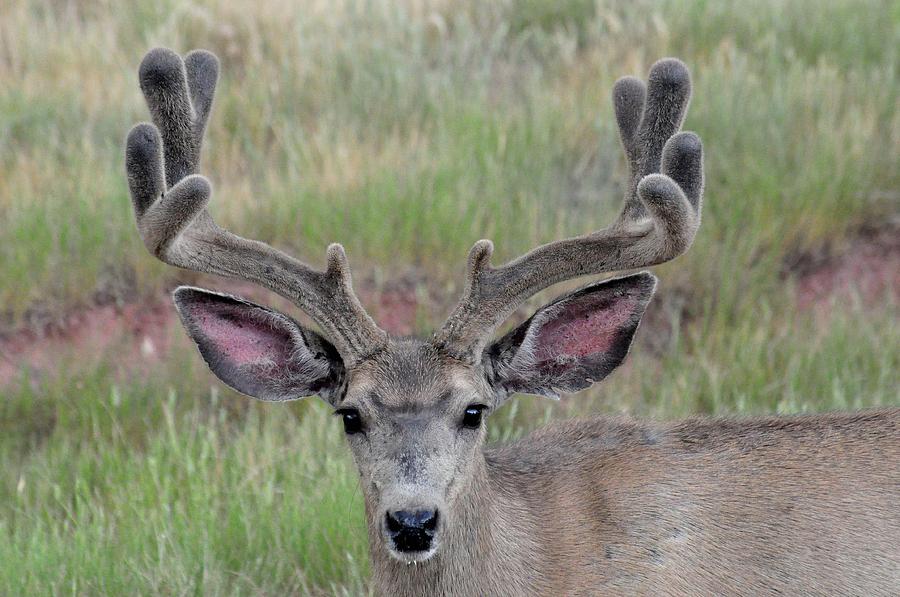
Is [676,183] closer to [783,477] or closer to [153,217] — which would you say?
[783,477]

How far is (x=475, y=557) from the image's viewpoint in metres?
4.29

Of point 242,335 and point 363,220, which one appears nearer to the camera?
point 242,335

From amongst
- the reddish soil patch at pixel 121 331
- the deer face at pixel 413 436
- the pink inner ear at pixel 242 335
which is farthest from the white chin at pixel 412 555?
the reddish soil patch at pixel 121 331

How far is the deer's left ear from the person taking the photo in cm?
441

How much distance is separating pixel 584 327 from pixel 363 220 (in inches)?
121

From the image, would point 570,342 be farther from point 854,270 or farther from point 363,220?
point 854,270

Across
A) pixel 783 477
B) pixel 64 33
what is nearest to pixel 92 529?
pixel 783 477

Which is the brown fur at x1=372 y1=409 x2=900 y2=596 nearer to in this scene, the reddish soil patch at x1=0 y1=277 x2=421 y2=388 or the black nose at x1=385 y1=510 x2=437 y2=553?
the black nose at x1=385 y1=510 x2=437 y2=553

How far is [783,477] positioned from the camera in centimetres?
446

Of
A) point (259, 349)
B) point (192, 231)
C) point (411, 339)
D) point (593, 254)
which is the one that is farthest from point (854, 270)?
point (192, 231)

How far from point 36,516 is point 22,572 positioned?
542 millimetres

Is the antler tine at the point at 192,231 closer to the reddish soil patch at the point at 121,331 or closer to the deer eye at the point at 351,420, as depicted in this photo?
the deer eye at the point at 351,420

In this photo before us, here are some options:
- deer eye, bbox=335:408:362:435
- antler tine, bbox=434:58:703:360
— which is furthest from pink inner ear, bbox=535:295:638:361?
deer eye, bbox=335:408:362:435

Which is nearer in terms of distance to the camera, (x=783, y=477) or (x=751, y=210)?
(x=783, y=477)
